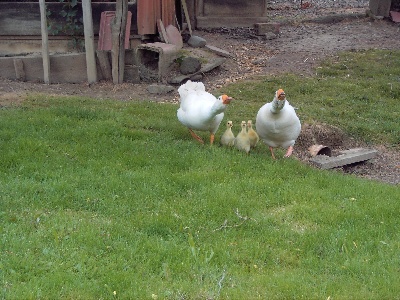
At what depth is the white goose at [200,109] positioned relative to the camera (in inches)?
274

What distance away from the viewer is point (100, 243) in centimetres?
468

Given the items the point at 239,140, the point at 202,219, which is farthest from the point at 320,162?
the point at 202,219

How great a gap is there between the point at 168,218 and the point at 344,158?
131 inches

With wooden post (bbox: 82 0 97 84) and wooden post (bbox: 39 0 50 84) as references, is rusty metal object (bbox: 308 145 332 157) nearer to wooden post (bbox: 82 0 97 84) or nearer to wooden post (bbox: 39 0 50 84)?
wooden post (bbox: 82 0 97 84)

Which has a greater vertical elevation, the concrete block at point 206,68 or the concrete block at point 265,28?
the concrete block at point 265,28

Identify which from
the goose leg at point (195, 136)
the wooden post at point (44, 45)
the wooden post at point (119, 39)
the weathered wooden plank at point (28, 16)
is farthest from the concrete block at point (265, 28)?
the goose leg at point (195, 136)

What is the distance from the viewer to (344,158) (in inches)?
302

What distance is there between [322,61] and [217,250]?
7904 mm

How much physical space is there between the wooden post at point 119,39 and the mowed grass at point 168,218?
5.64 ft

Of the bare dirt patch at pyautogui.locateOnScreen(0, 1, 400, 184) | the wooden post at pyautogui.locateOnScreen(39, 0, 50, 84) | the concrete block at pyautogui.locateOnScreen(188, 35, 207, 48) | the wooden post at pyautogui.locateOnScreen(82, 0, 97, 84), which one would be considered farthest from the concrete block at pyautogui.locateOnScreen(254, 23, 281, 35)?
the wooden post at pyautogui.locateOnScreen(39, 0, 50, 84)

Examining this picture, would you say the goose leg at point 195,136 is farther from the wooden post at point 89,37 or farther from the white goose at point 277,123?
the wooden post at point 89,37

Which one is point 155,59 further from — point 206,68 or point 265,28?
point 265,28

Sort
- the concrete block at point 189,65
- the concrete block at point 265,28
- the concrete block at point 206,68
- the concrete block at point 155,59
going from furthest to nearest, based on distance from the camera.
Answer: the concrete block at point 265,28 → the concrete block at point 189,65 → the concrete block at point 155,59 → the concrete block at point 206,68

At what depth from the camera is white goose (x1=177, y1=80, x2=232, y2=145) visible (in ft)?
22.8
